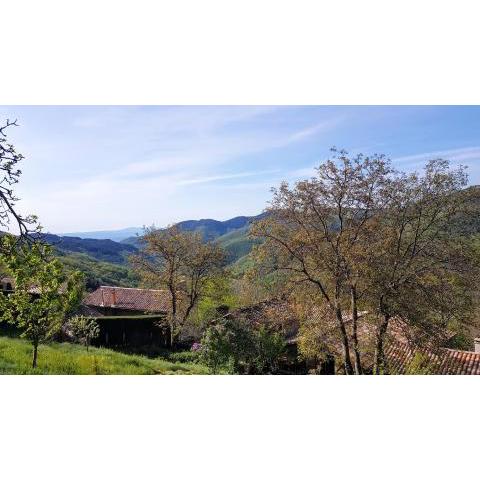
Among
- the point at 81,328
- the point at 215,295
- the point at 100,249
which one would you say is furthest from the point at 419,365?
the point at 100,249

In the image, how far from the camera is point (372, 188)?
24.4 feet

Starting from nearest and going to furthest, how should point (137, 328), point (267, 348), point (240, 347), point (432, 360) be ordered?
point (432, 360) < point (240, 347) < point (267, 348) < point (137, 328)

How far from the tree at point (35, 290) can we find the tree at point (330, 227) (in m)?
3.27

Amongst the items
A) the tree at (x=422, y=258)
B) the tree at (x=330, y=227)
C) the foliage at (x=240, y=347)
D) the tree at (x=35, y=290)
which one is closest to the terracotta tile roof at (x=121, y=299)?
the foliage at (x=240, y=347)

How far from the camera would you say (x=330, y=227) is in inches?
304

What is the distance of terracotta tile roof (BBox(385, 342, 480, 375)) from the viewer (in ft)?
26.5

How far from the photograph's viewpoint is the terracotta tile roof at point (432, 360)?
807 cm

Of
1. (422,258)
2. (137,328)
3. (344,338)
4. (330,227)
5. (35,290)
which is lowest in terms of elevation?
(137,328)

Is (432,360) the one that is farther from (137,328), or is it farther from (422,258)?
(137,328)

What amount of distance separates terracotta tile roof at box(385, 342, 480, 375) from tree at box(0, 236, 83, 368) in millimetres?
5258

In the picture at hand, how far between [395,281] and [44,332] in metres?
5.32

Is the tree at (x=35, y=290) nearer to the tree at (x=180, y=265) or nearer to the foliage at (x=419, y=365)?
the foliage at (x=419, y=365)

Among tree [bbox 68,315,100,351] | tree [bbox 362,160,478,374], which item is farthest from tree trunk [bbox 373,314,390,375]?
tree [bbox 68,315,100,351]

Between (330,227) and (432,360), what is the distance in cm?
326
